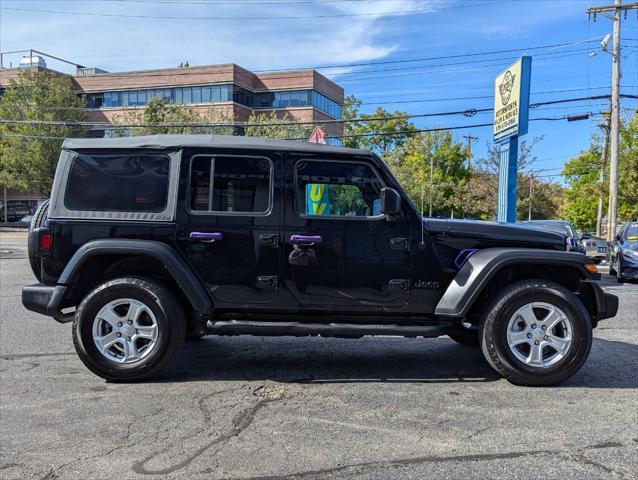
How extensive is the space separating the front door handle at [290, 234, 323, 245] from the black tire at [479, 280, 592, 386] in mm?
1609

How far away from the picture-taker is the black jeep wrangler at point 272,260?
4605 mm

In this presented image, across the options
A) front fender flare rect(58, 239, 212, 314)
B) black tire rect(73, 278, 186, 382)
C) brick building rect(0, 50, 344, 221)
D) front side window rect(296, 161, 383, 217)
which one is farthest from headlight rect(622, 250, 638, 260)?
brick building rect(0, 50, 344, 221)

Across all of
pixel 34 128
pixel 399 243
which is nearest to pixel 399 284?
pixel 399 243

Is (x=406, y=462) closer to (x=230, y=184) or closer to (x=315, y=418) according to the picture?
(x=315, y=418)

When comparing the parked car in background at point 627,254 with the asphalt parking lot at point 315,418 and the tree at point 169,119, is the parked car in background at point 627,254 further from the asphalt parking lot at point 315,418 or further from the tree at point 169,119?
the tree at point 169,119

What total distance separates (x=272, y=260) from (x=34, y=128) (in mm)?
49682

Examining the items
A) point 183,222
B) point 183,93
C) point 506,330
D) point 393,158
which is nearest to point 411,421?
point 506,330

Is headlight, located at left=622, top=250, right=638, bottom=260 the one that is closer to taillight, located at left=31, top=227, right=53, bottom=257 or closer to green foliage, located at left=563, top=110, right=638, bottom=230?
taillight, located at left=31, top=227, right=53, bottom=257

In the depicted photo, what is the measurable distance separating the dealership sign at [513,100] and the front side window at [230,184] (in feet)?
35.0

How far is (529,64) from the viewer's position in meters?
13.8

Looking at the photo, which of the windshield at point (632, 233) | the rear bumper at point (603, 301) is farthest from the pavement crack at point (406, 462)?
the windshield at point (632, 233)

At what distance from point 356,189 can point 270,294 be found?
120 centimetres

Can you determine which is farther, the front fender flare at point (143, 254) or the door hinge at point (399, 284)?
the door hinge at point (399, 284)

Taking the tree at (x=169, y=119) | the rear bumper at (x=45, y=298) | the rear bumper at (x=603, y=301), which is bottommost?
the rear bumper at (x=45, y=298)
